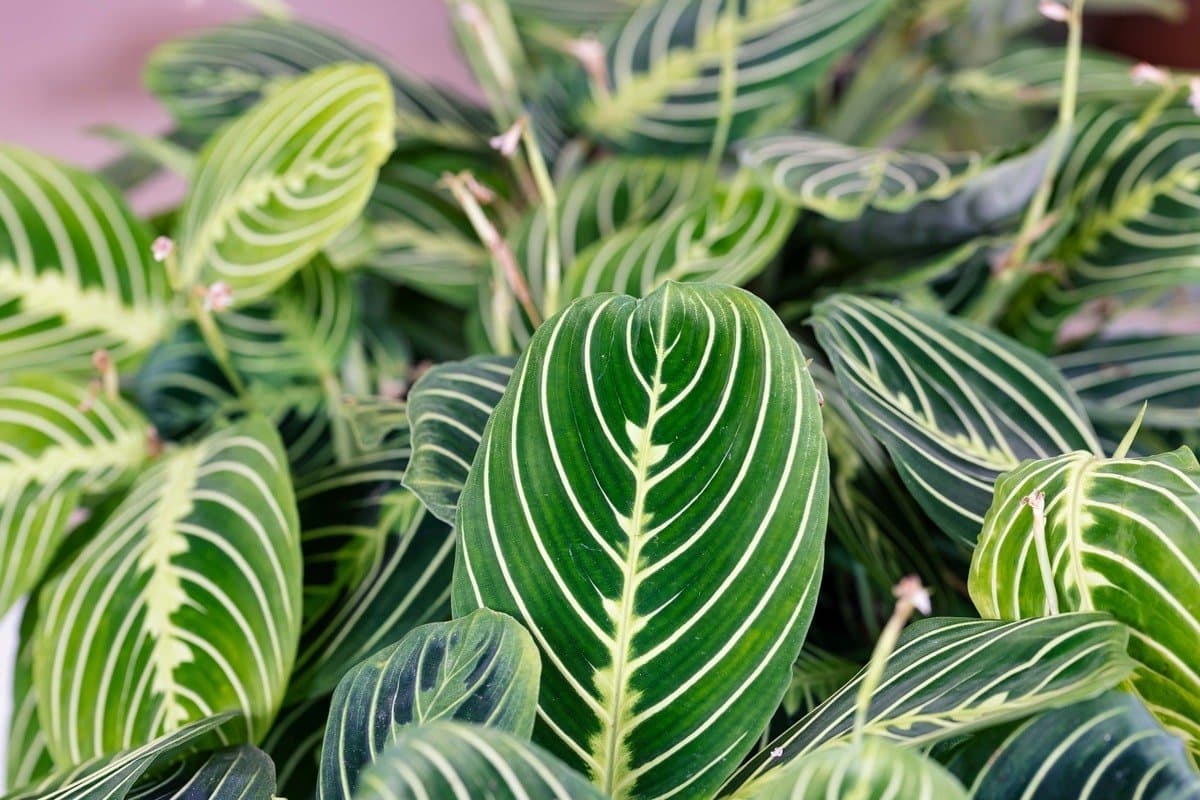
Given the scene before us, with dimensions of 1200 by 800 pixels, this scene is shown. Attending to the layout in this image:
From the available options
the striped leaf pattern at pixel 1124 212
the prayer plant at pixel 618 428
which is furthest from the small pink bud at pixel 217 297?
the striped leaf pattern at pixel 1124 212

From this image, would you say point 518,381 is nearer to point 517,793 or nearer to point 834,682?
point 517,793

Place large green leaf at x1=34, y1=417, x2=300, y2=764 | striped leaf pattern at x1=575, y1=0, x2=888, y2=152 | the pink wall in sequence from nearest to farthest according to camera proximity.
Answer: large green leaf at x1=34, y1=417, x2=300, y2=764 → striped leaf pattern at x1=575, y1=0, x2=888, y2=152 → the pink wall

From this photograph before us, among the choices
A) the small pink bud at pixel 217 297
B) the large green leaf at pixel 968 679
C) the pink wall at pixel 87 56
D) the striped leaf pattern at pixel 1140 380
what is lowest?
the striped leaf pattern at pixel 1140 380

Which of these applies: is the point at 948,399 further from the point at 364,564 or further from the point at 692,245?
the point at 364,564

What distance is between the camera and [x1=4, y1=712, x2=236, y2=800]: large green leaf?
469 millimetres

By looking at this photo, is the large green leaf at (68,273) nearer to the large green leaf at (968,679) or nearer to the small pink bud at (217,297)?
the small pink bud at (217,297)

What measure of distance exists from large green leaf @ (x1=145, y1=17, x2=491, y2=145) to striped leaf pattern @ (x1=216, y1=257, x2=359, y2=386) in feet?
0.62

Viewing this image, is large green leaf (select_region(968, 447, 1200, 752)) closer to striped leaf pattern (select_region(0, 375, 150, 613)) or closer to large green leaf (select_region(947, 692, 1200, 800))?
large green leaf (select_region(947, 692, 1200, 800))

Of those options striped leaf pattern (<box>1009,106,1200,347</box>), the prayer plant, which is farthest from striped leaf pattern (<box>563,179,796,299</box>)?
striped leaf pattern (<box>1009,106,1200,347</box>)

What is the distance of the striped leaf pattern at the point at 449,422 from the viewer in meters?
0.52

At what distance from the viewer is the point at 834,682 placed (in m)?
0.64

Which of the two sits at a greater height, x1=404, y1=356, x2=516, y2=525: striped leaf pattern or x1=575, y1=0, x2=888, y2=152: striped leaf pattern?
x1=575, y1=0, x2=888, y2=152: striped leaf pattern

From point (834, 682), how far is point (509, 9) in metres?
0.81

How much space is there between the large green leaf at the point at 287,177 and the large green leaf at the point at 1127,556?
0.49 m
